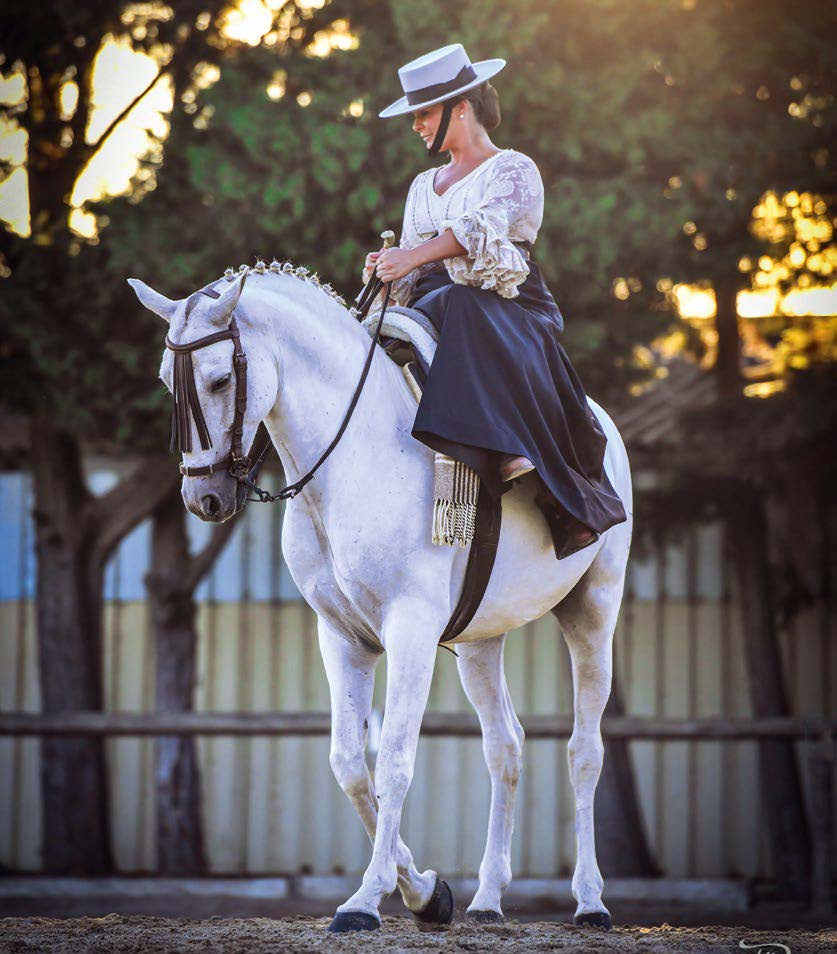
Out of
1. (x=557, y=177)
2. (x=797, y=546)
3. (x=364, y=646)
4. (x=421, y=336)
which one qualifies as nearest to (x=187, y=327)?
(x=421, y=336)

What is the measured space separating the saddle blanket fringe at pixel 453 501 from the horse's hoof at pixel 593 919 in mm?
1539

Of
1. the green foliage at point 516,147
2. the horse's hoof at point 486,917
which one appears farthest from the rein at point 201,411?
the green foliage at point 516,147

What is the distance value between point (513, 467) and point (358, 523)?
51cm

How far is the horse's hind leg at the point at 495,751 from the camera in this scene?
4.90m

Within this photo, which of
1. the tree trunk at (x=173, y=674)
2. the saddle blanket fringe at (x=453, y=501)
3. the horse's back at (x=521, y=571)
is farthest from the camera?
the tree trunk at (x=173, y=674)

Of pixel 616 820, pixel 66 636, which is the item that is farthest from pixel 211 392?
pixel 616 820

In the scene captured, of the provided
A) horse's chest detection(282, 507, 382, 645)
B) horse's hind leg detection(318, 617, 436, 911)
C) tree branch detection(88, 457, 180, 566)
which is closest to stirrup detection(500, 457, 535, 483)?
horse's chest detection(282, 507, 382, 645)

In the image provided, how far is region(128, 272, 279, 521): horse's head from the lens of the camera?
13.0ft

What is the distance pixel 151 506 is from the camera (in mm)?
10719

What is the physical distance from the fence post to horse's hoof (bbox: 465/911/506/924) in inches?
194

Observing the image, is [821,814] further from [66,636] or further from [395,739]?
[395,739]

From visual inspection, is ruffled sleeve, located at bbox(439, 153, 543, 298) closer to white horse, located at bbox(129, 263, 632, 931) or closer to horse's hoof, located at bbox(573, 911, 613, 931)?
white horse, located at bbox(129, 263, 632, 931)

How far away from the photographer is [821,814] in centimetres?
927

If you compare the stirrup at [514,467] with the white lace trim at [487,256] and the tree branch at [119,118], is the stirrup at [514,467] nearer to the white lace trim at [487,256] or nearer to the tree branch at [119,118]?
the white lace trim at [487,256]
